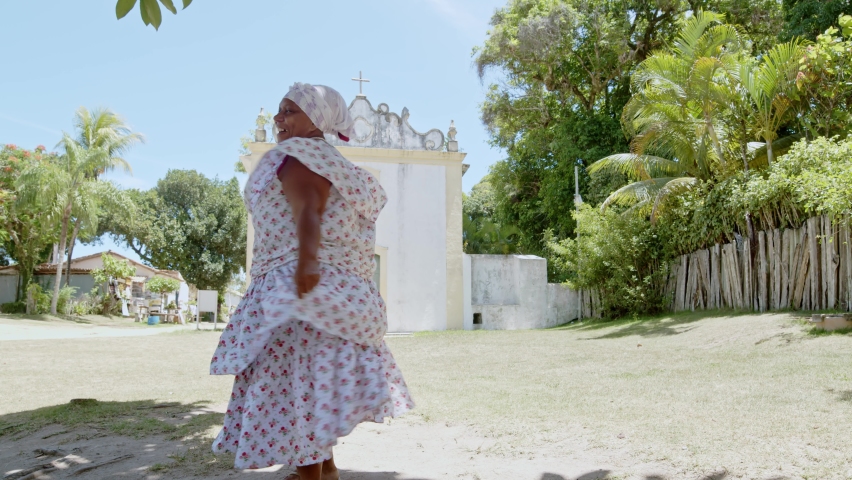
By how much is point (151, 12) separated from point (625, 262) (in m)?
13.5

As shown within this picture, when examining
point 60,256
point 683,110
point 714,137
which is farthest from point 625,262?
point 60,256

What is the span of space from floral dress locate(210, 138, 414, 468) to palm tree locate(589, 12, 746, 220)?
10.9 meters

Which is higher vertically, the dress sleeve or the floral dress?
the dress sleeve

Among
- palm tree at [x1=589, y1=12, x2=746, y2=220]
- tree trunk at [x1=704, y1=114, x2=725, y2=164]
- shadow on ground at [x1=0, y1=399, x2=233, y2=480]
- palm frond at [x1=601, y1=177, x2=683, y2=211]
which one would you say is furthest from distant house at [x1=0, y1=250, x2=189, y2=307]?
shadow on ground at [x1=0, y1=399, x2=233, y2=480]

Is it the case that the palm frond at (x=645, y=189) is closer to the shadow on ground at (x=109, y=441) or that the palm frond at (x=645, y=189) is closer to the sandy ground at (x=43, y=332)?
the shadow on ground at (x=109, y=441)

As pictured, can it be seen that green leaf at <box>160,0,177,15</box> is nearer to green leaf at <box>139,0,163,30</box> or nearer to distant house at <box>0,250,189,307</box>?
green leaf at <box>139,0,163,30</box>

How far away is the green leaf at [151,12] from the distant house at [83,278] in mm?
28087

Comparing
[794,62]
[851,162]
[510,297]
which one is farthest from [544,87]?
[851,162]

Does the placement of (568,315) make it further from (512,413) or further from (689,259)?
(512,413)

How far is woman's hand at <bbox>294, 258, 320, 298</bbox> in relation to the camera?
2451mm

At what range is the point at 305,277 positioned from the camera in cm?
245

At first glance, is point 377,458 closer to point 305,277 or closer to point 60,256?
point 305,277

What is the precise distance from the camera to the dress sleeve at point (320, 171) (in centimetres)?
256

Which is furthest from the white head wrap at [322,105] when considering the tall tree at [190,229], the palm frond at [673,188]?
the tall tree at [190,229]
